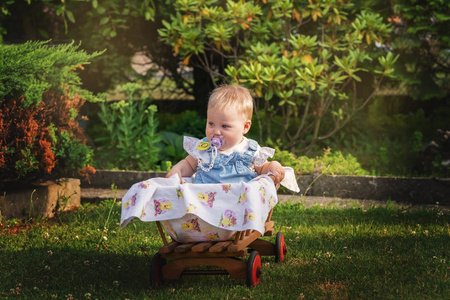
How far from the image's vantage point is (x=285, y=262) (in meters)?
4.15

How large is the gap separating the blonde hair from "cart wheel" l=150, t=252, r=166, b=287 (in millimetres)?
1016

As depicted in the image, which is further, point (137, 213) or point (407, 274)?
point (407, 274)

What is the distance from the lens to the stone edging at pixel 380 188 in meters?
6.03

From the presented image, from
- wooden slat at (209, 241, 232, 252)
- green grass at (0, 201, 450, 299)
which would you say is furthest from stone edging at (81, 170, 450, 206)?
wooden slat at (209, 241, 232, 252)

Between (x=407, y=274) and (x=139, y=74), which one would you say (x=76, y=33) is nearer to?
(x=139, y=74)

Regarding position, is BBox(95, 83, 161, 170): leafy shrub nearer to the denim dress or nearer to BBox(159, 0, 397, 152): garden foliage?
BBox(159, 0, 397, 152): garden foliage

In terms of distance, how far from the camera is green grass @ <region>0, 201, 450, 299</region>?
11.6 feet

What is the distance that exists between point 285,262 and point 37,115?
258 cm

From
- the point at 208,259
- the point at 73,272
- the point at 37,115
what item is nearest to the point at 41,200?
the point at 37,115

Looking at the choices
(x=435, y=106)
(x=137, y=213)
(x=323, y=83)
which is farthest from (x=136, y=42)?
(x=137, y=213)

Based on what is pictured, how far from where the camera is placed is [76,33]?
8578mm

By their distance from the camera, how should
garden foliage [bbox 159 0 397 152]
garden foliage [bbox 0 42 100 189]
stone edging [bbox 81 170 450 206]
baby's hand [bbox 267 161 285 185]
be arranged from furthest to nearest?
1. garden foliage [bbox 159 0 397 152]
2. stone edging [bbox 81 170 450 206]
3. garden foliage [bbox 0 42 100 189]
4. baby's hand [bbox 267 161 285 185]

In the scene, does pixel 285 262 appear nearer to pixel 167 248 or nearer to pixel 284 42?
pixel 167 248

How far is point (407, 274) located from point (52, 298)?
2.14 metres
